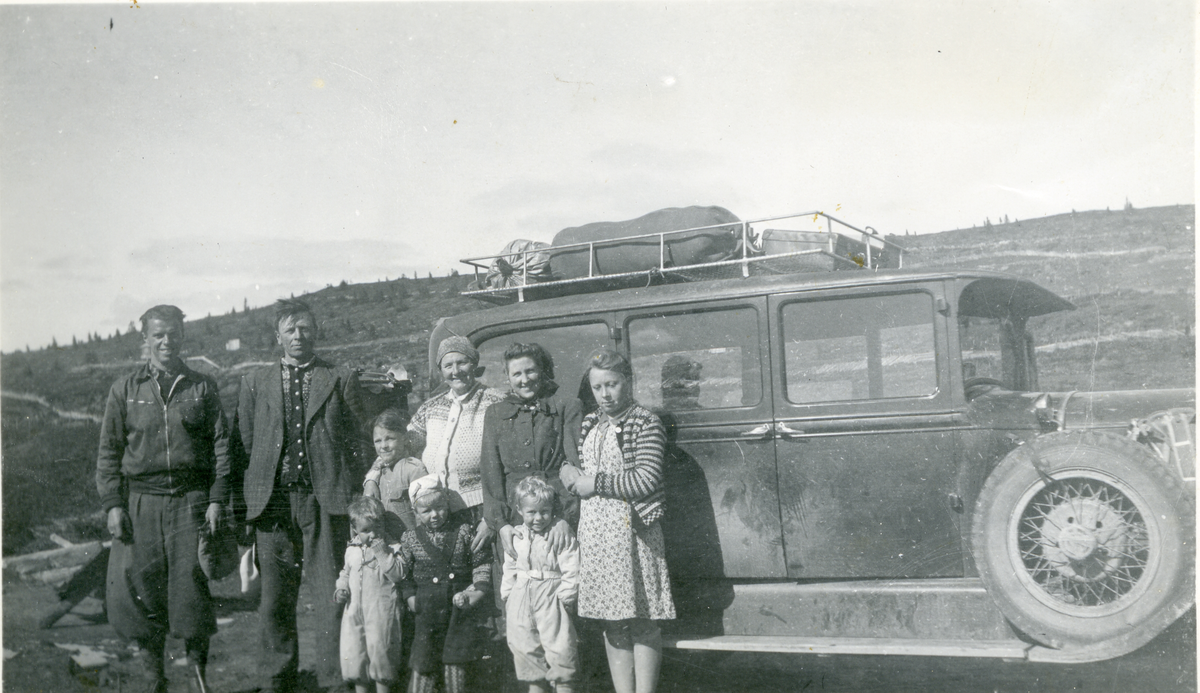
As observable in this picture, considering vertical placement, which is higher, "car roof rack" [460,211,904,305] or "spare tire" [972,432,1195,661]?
"car roof rack" [460,211,904,305]

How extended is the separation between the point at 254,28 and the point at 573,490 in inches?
141

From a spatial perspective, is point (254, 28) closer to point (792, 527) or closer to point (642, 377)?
point (642, 377)

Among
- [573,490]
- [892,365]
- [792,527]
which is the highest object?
[892,365]

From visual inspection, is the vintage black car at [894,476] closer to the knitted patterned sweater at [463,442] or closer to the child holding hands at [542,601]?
Answer: the child holding hands at [542,601]

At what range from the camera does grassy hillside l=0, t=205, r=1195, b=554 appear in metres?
4.98

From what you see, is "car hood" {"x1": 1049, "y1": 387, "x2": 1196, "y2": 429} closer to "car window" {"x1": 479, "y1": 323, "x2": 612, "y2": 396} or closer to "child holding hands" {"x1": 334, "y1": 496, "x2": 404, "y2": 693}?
"car window" {"x1": 479, "y1": 323, "x2": 612, "y2": 396}

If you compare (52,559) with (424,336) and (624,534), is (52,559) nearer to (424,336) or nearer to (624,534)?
(424,336)

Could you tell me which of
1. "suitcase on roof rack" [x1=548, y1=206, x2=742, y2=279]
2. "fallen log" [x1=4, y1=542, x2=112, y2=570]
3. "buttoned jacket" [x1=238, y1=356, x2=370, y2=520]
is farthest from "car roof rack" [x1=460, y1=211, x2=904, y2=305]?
"fallen log" [x1=4, y1=542, x2=112, y2=570]

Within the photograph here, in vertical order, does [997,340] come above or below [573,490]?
above

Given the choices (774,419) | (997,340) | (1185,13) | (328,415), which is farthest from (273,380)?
(1185,13)

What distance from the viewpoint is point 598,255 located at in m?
4.86

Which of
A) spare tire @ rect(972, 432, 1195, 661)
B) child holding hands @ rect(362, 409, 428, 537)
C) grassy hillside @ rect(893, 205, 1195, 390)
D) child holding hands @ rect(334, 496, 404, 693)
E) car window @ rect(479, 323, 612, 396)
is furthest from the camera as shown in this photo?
grassy hillside @ rect(893, 205, 1195, 390)

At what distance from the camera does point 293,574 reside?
166 inches

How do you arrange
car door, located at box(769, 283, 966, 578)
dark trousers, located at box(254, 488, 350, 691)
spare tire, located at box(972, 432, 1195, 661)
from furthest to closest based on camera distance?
dark trousers, located at box(254, 488, 350, 691), car door, located at box(769, 283, 966, 578), spare tire, located at box(972, 432, 1195, 661)
